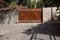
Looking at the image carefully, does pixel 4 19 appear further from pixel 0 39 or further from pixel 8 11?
pixel 0 39

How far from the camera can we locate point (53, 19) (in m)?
25.1

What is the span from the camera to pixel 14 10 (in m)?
24.7

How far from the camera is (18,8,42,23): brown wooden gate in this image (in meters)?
25.0

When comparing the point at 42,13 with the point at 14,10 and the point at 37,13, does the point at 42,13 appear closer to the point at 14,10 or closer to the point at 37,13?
the point at 37,13

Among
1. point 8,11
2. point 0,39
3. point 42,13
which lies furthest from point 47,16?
point 0,39

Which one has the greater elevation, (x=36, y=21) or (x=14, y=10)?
(x=14, y=10)

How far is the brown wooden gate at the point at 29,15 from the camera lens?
82.0ft

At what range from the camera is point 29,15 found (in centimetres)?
2534

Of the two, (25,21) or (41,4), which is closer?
(25,21)

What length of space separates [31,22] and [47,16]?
89.9 inches

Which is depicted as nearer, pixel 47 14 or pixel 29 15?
pixel 47 14

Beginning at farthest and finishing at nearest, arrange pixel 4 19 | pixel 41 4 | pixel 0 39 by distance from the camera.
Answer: pixel 41 4 → pixel 4 19 → pixel 0 39

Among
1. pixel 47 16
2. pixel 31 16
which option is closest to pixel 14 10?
pixel 31 16

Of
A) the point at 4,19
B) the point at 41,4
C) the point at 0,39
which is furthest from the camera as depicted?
the point at 41,4
